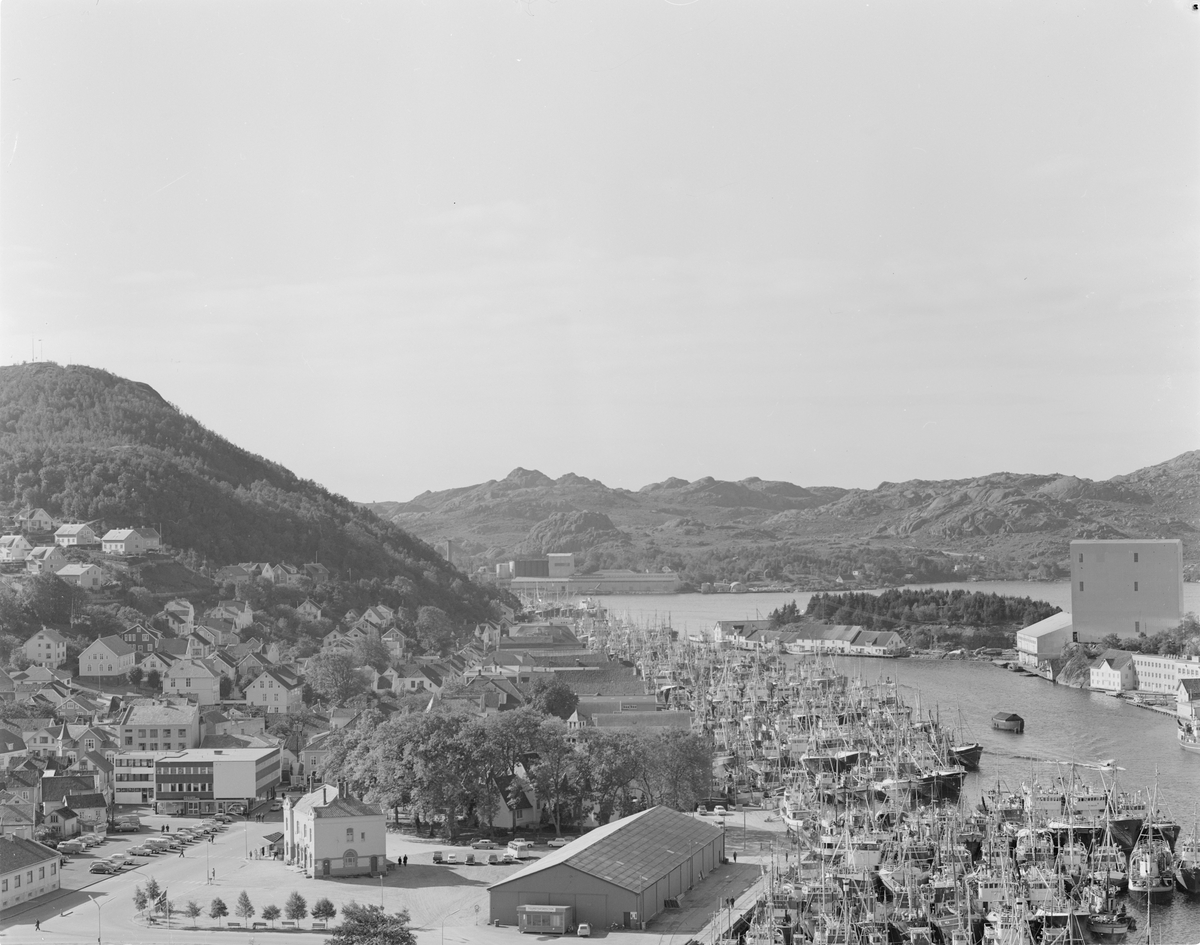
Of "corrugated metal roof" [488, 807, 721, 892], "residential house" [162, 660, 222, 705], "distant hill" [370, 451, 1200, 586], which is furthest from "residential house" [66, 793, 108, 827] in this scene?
"distant hill" [370, 451, 1200, 586]

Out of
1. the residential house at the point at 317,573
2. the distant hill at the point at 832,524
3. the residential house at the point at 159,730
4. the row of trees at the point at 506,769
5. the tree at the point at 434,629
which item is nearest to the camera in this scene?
the row of trees at the point at 506,769

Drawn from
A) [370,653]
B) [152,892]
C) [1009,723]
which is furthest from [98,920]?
[370,653]

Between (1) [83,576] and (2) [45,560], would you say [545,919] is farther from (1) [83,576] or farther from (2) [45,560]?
(2) [45,560]

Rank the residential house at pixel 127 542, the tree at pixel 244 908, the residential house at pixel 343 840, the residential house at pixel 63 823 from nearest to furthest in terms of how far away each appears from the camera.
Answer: the tree at pixel 244 908 → the residential house at pixel 343 840 → the residential house at pixel 63 823 → the residential house at pixel 127 542

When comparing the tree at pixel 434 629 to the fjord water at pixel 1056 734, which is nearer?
the fjord water at pixel 1056 734

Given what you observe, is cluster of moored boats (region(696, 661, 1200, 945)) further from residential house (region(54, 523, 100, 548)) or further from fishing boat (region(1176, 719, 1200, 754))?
residential house (region(54, 523, 100, 548))

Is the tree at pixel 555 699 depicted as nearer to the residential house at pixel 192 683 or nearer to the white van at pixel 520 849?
the residential house at pixel 192 683

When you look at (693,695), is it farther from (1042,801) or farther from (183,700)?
(1042,801)

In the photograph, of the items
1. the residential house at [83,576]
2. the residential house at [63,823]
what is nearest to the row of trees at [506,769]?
the residential house at [63,823]
